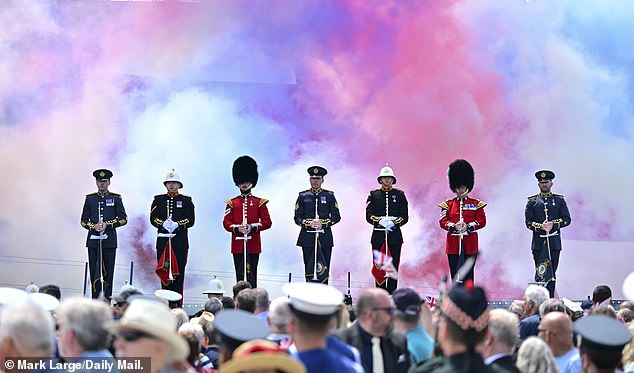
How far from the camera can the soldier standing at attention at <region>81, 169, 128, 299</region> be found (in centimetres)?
1255

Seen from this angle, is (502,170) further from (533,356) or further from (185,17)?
(533,356)

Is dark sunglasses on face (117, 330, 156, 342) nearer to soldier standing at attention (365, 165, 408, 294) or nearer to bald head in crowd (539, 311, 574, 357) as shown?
bald head in crowd (539, 311, 574, 357)

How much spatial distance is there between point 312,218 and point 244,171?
4.01ft

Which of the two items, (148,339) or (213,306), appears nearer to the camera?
(148,339)

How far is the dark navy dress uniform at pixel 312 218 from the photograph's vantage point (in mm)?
12586

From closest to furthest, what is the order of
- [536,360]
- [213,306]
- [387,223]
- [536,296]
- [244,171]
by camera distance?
[536,360]
[536,296]
[213,306]
[387,223]
[244,171]

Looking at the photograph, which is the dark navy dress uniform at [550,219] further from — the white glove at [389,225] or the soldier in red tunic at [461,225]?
the white glove at [389,225]

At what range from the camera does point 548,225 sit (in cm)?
1268

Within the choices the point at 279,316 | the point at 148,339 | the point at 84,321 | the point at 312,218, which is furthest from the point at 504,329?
the point at 312,218

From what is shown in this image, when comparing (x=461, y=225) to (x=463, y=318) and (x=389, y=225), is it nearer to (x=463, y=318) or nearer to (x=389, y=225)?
(x=389, y=225)

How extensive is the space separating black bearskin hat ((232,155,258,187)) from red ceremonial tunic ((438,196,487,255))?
8.89 ft

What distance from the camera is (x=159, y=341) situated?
3.65 m

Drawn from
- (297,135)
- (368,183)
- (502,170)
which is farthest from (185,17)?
(502,170)

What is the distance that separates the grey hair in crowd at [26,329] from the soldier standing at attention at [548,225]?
9.87 metres
